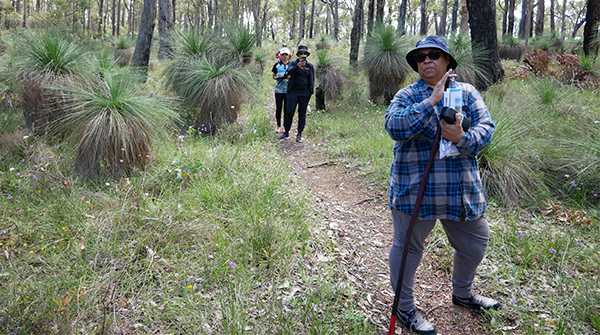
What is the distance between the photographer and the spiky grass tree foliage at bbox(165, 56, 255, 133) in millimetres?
6410

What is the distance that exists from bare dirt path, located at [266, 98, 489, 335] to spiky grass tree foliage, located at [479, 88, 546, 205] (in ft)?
4.12

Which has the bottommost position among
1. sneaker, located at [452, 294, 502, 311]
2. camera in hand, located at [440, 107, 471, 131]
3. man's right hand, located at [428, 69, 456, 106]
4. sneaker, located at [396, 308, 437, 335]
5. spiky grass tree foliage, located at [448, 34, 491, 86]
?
sneaker, located at [396, 308, 437, 335]

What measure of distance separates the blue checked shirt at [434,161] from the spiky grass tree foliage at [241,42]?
5.93 metres

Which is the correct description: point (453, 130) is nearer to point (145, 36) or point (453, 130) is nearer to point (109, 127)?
point (109, 127)

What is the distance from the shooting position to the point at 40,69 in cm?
468

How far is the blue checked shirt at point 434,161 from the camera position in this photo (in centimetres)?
194

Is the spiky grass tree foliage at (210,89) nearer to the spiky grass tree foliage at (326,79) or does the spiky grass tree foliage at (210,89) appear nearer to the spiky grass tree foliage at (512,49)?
the spiky grass tree foliage at (326,79)

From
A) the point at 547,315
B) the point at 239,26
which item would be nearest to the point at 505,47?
the point at 239,26

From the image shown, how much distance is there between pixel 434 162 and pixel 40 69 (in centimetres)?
508

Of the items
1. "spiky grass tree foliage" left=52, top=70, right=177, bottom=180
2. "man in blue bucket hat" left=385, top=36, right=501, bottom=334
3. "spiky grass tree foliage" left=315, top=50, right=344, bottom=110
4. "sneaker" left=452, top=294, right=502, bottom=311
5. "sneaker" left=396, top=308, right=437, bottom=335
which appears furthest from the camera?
"spiky grass tree foliage" left=315, top=50, right=344, bottom=110

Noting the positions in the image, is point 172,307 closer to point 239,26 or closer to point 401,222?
point 401,222

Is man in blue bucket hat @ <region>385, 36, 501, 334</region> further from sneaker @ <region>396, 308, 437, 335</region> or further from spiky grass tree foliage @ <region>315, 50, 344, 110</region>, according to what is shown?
spiky grass tree foliage @ <region>315, 50, 344, 110</region>

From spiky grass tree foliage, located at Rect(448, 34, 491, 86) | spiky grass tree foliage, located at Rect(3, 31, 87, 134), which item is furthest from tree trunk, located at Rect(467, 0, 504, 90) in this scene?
spiky grass tree foliage, located at Rect(3, 31, 87, 134)

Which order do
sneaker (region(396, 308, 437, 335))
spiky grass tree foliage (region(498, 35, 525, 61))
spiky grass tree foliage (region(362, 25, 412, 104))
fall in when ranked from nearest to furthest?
sneaker (region(396, 308, 437, 335))
spiky grass tree foliage (region(362, 25, 412, 104))
spiky grass tree foliage (region(498, 35, 525, 61))
